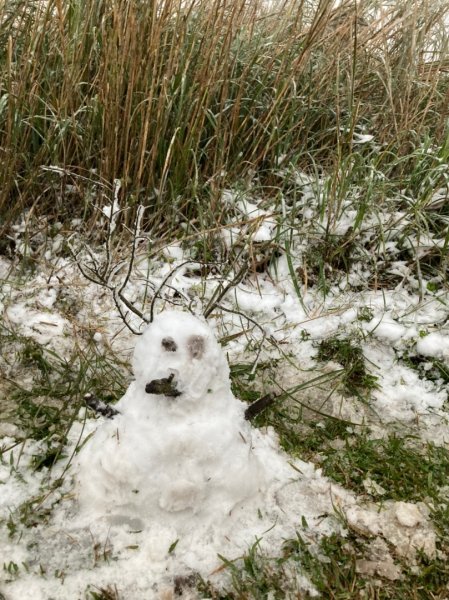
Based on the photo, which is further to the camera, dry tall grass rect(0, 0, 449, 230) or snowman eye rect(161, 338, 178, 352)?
dry tall grass rect(0, 0, 449, 230)

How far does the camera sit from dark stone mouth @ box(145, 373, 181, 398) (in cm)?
127

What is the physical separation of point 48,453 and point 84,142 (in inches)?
54.0

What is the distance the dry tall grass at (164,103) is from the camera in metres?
2.15

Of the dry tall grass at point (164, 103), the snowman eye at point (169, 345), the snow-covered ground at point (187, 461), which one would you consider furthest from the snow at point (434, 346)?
the snowman eye at point (169, 345)

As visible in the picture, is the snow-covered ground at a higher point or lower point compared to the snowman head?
lower

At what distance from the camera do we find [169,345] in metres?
1.30

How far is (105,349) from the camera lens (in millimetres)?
1914

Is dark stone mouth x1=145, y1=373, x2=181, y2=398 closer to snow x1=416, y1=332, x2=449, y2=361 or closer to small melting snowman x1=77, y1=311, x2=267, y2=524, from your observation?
small melting snowman x1=77, y1=311, x2=267, y2=524

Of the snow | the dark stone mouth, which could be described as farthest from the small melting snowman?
the snow

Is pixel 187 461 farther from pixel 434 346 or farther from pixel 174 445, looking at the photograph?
pixel 434 346

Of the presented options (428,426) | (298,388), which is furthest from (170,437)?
(428,426)

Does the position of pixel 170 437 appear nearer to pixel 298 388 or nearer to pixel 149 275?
pixel 298 388

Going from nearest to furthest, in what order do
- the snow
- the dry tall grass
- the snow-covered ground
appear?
the snow-covered ground
the snow
the dry tall grass

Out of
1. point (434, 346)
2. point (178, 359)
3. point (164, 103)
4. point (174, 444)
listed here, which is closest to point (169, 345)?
point (178, 359)
